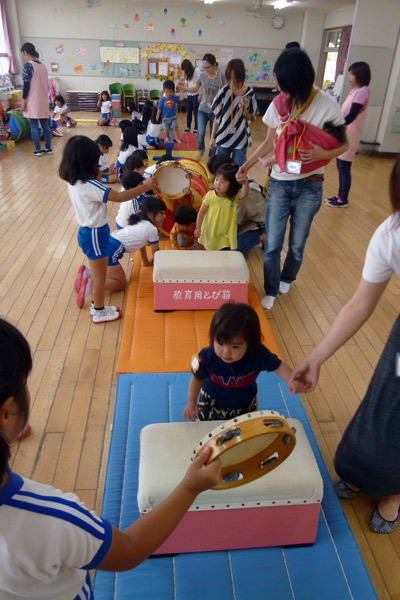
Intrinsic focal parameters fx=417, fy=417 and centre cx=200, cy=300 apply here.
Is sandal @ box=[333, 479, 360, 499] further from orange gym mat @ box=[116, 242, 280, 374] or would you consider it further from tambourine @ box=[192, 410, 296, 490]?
orange gym mat @ box=[116, 242, 280, 374]

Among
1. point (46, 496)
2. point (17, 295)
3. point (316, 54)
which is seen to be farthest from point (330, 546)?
point (316, 54)

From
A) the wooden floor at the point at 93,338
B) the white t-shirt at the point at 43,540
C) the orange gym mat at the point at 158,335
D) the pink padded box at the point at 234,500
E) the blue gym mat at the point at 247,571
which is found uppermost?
the white t-shirt at the point at 43,540

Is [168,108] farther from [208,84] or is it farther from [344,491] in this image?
[344,491]

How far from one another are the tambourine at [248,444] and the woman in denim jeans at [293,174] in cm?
199

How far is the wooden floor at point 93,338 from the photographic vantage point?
1972 millimetres

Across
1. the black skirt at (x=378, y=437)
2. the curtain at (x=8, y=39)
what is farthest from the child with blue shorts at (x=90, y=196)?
the curtain at (x=8, y=39)

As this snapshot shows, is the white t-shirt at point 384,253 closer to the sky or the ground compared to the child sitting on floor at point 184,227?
closer to the sky

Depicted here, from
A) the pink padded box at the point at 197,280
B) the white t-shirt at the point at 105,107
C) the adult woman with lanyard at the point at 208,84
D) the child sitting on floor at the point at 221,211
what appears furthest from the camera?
the white t-shirt at the point at 105,107

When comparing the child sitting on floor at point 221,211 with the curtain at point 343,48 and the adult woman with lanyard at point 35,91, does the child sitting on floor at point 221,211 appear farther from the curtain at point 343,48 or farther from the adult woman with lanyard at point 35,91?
the curtain at point 343,48

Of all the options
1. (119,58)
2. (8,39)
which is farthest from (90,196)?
(119,58)

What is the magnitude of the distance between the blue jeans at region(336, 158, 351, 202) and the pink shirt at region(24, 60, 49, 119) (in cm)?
528

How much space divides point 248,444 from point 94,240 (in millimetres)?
1915

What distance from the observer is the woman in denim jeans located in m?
2.49

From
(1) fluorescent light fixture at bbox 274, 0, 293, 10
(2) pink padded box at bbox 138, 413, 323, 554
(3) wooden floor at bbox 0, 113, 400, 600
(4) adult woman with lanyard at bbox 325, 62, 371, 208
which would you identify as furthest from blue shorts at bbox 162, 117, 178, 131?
(2) pink padded box at bbox 138, 413, 323, 554
